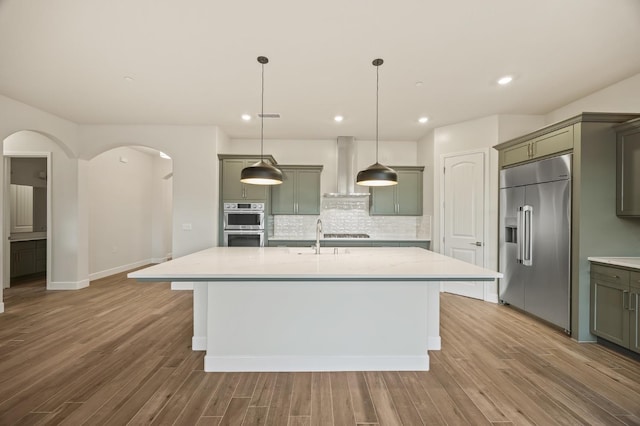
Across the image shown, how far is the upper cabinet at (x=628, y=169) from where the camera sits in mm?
2809

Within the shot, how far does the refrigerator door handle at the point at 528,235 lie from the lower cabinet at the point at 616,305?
657mm

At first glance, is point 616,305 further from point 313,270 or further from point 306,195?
point 306,195

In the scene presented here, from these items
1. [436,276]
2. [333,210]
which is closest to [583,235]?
[436,276]

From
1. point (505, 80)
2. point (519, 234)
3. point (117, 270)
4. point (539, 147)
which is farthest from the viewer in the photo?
point (117, 270)

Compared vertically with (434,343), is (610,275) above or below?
above

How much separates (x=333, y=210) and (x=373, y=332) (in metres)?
3.52

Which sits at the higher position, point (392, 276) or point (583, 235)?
point (583, 235)

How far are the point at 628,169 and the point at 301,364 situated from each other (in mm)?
3667

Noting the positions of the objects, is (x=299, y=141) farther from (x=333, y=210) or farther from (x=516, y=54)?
(x=516, y=54)

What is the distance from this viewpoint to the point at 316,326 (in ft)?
7.79

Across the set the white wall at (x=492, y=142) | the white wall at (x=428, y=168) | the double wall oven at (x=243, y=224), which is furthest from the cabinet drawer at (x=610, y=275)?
the double wall oven at (x=243, y=224)

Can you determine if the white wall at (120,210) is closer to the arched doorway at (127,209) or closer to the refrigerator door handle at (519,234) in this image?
the arched doorway at (127,209)

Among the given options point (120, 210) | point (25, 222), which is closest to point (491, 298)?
point (120, 210)

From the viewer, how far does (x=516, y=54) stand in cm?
274
